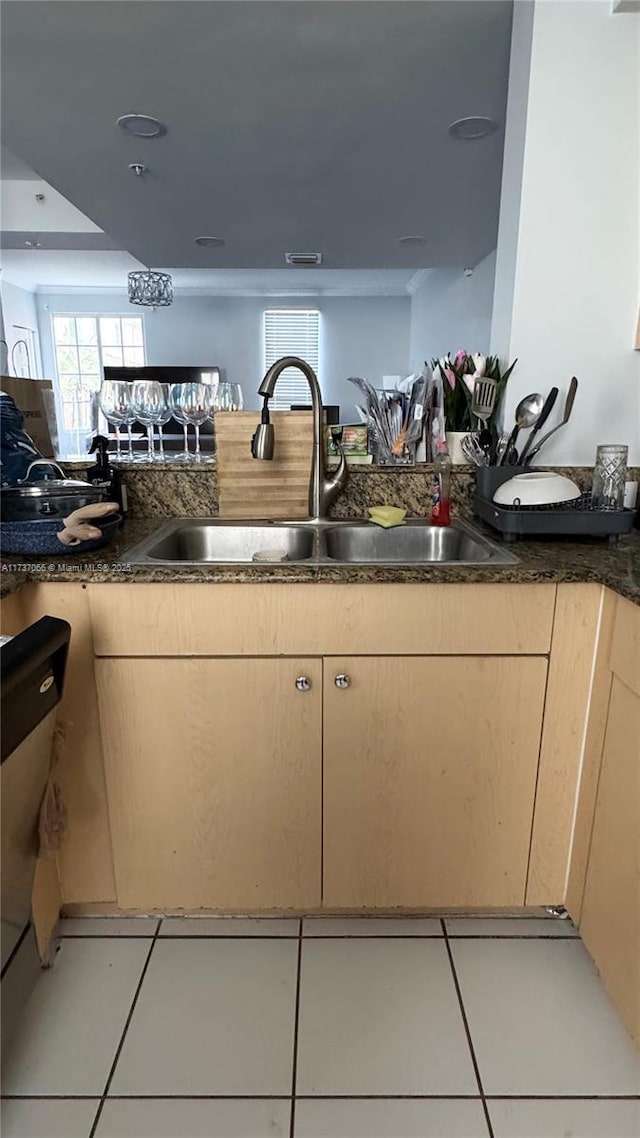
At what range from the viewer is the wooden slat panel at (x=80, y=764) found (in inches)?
44.7

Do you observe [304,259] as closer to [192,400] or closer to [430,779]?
[192,400]

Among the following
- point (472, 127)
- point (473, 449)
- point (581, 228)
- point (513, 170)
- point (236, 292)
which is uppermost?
point (236, 292)

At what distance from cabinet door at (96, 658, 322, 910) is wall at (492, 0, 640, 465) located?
0.99 metres

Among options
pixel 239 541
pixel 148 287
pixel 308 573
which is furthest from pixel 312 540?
pixel 148 287

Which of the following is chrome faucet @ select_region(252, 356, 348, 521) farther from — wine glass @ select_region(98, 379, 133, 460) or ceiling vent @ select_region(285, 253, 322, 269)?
ceiling vent @ select_region(285, 253, 322, 269)

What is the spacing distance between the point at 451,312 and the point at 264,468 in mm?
4398

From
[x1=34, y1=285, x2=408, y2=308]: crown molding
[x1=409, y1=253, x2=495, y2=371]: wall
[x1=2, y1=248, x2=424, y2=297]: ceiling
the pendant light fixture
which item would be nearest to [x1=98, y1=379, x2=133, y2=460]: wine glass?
[x1=409, y1=253, x2=495, y2=371]: wall

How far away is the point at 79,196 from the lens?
129 inches

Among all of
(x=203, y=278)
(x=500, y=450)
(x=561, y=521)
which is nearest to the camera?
(x=561, y=521)

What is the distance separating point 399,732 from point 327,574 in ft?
1.14

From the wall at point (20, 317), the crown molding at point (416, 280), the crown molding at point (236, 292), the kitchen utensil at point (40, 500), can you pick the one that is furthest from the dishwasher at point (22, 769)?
the crown molding at point (236, 292)

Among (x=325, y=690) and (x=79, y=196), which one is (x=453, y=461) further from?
(x=79, y=196)

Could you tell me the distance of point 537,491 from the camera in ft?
4.41

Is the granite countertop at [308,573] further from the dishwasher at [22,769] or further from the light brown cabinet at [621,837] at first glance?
the dishwasher at [22,769]
